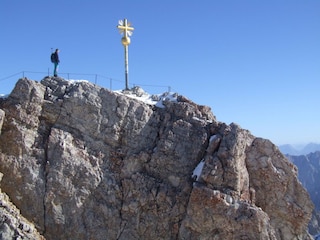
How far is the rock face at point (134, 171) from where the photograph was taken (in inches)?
1054

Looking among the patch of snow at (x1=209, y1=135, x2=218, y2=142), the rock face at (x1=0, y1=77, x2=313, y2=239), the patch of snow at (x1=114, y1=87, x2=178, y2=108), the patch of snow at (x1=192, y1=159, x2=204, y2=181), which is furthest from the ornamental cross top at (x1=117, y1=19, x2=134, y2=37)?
the patch of snow at (x1=192, y1=159, x2=204, y2=181)

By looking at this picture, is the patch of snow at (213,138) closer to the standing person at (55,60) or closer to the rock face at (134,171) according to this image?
the rock face at (134,171)

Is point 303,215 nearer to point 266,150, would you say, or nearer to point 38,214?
point 266,150

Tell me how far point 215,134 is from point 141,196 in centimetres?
741

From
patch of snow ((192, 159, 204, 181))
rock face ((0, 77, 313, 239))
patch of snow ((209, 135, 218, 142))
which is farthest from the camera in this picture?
patch of snow ((209, 135, 218, 142))

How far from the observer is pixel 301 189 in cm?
3123

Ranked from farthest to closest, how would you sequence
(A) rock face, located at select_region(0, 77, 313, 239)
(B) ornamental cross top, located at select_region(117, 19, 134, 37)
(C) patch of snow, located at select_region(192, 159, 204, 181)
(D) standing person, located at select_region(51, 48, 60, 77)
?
(B) ornamental cross top, located at select_region(117, 19, 134, 37) → (D) standing person, located at select_region(51, 48, 60, 77) → (C) patch of snow, located at select_region(192, 159, 204, 181) → (A) rock face, located at select_region(0, 77, 313, 239)

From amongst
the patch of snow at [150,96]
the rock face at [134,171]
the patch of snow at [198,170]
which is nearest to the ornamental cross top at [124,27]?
the patch of snow at [150,96]

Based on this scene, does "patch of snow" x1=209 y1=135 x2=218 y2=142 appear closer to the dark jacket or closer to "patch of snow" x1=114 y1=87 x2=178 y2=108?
"patch of snow" x1=114 y1=87 x2=178 y2=108

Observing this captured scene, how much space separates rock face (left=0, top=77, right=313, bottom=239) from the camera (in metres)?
26.8

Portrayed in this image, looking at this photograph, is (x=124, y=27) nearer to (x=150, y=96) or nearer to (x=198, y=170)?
(x=150, y=96)

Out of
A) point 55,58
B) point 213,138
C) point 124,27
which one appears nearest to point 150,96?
point 124,27

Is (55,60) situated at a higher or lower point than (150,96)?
higher

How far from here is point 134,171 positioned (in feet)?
95.4
